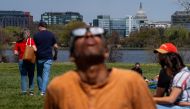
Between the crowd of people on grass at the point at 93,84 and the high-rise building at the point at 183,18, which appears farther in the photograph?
the high-rise building at the point at 183,18

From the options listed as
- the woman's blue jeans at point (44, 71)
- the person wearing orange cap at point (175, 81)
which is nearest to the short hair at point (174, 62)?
the person wearing orange cap at point (175, 81)

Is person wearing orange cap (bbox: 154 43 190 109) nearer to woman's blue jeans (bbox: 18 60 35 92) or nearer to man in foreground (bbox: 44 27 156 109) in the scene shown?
man in foreground (bbox: 44 27 156 109)

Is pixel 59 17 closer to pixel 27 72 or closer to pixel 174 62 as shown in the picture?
pixel 27 72

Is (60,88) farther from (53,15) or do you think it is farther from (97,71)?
(53,15)

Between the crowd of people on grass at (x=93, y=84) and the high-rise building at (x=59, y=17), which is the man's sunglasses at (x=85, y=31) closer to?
the crowd of people on grass at (x=93, y=84)

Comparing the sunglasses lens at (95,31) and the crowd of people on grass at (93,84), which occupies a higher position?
the sunglasses lens at (95,31)

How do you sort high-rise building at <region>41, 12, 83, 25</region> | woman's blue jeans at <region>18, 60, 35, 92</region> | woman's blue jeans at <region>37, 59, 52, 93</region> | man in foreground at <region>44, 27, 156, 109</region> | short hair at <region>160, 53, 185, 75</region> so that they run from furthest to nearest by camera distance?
high-rise building at <region>41, 12, 83, 25</region> < woman's blue jeans at <region>18, 60, 35, 92</region> < woman's blue jeans at <region>37, 59, 52, 93</region> < short hair at <region>160, 53, 185, 75</region> < man in foreground at <region>44, 27, 156, 109</region>

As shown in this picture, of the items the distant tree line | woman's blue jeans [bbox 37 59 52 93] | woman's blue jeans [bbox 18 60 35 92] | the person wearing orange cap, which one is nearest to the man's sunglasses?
the person wearing orange cap

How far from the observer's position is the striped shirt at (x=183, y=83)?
6605 millimetres

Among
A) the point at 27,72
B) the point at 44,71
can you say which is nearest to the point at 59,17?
the point at 27,72

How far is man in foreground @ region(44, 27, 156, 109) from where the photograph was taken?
12.1ft

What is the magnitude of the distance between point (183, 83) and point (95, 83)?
9.91 ft

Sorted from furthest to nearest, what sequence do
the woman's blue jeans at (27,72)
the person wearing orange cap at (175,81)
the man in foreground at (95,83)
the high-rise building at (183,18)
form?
1. the high-rise building at (183,18)
2. the woman's blue jeans at (27,72)
3. the person wearing orange cap at (175,81)
4. the man in foreground at (95,83)

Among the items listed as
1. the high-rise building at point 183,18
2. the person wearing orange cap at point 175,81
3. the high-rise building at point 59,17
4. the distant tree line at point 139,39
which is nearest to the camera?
the person wearing orange cap at point 175,81
